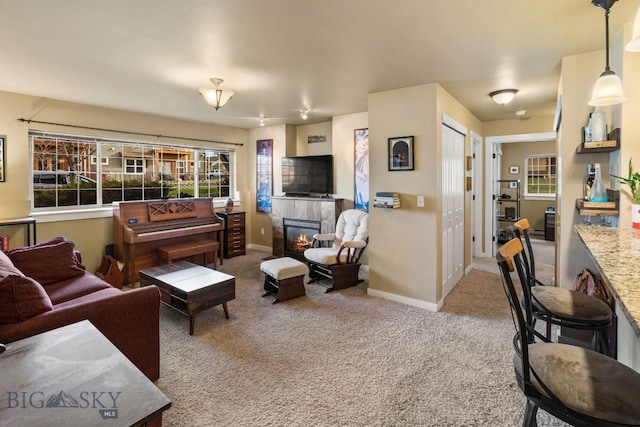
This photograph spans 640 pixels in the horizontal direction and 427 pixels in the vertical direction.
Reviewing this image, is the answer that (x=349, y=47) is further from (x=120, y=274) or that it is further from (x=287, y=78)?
(x=120, y=274)

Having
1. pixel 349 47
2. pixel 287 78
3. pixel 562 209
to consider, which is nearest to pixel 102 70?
pixel 287 78

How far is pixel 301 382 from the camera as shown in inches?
90.0

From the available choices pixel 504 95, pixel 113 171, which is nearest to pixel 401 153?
pixel 504 95

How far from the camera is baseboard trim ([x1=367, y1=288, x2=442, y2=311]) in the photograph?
3.60 metres

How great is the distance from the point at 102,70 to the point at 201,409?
3.08 metres

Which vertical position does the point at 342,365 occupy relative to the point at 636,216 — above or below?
below

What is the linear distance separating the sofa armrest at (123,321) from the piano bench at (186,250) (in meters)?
2.57

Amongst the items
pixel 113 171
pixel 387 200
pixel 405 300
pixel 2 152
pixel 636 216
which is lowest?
pixel 405 300

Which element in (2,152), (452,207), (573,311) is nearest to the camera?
(573,311)

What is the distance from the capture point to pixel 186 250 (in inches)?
192

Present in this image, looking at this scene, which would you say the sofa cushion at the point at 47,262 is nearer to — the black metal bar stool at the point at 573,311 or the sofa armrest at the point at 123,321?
the sofa armrest at the point at 123,321

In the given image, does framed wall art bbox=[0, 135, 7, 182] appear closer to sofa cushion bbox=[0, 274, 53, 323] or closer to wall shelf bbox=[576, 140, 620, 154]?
sofa cushion bbox=[0, 274, 53, 323]

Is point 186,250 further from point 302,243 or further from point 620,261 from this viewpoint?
point 620,261

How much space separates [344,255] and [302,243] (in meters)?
1.52
